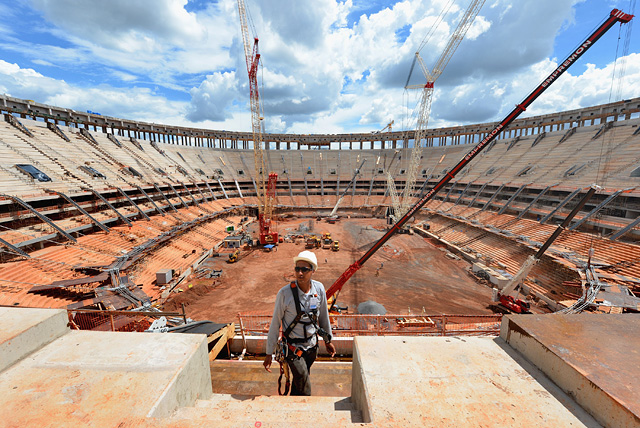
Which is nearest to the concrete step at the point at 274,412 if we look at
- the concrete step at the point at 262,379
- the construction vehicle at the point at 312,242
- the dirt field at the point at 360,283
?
the concrete step at the point at 262,379

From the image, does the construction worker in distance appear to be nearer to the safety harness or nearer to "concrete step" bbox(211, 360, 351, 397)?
the safety harness

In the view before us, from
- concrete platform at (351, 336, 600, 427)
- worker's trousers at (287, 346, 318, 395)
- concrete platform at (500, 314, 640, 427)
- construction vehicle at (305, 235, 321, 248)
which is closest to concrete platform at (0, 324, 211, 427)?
worker's trousers at (287, 346, 318, 395)

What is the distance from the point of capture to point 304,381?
450 centimetres

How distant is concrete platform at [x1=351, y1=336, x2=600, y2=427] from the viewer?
9.24 ft

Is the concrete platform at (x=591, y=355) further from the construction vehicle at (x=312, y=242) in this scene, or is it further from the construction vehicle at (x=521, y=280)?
the construction vehicle at (x=312, y=242)

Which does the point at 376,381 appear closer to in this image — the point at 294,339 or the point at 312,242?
the point at 294,339

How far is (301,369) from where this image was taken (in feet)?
14.3

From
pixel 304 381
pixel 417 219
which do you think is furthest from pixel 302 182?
pixel 304 381

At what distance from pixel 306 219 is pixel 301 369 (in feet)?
155

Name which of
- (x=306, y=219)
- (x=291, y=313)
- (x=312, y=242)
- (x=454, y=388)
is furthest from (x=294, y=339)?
(x=306, y=219)

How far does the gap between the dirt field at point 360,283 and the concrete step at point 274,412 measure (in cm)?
1571

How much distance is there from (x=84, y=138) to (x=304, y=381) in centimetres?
5471

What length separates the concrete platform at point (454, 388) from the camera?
2816 millimetres

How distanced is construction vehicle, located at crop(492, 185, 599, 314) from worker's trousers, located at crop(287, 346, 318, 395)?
19433 mm
